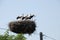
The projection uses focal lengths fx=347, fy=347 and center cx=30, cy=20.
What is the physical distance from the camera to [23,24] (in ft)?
42.2

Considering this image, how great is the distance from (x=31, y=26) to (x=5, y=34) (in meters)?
7.32

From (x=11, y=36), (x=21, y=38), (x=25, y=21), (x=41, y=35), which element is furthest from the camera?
(x=11, y=36)

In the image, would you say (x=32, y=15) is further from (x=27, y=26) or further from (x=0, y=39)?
(x=0, y=39)

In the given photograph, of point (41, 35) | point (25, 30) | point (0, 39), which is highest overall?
point (0, 39)

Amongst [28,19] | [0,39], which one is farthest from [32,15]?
[0,39]

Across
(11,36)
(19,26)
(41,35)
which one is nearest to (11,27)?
(19,26)

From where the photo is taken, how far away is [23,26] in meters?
12.9

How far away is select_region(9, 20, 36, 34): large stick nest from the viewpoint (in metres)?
12.8

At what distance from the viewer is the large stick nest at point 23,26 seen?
12841 mm

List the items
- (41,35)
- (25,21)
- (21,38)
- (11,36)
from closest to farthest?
(25,21) < (41,35) < (21,38) < (11,36)

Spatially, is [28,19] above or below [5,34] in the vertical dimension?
below

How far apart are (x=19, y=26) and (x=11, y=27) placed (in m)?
0.36

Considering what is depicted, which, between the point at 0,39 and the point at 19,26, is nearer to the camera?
the point at 19,26

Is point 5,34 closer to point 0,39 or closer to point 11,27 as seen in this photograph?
point 0,39
